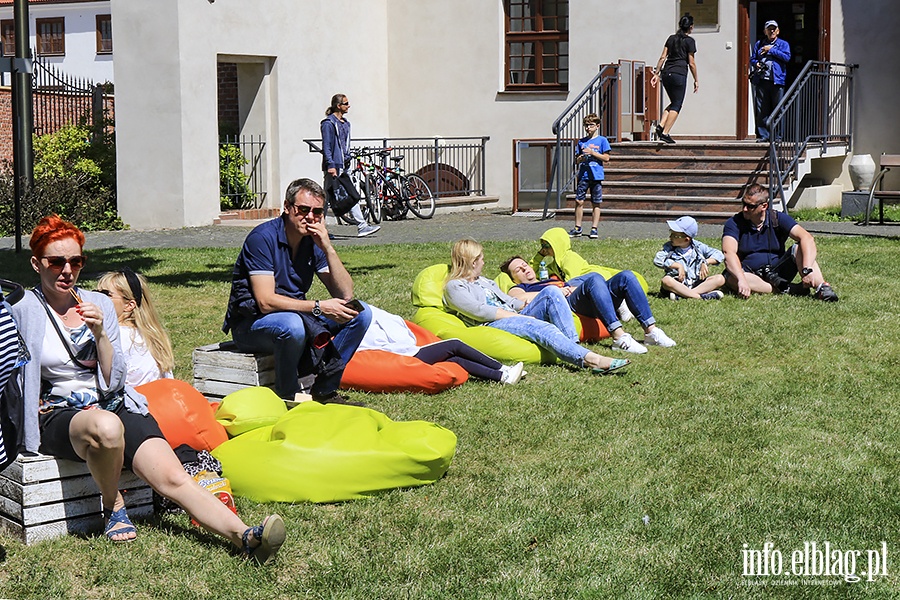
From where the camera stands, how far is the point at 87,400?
5043 millimetres

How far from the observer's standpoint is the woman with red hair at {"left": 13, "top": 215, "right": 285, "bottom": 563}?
4.79 m

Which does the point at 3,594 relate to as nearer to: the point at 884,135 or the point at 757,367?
the point at 757,367

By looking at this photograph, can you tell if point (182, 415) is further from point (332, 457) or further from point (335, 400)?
point (335, 400)

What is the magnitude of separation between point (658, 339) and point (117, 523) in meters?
5.04

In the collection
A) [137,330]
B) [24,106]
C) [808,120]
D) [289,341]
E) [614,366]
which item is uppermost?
[24,106]

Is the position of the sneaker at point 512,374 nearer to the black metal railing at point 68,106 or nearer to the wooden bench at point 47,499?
the wooden bench at point 47,499

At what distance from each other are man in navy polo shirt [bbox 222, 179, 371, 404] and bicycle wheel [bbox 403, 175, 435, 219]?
1319cm

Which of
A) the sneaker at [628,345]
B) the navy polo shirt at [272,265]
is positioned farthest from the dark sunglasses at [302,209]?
the sneaker at [628,345]

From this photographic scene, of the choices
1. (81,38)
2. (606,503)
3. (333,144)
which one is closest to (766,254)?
(606,503)

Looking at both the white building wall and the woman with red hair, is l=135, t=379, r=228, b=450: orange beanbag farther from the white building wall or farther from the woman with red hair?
the white building wall

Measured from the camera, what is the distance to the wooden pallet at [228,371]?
693 centimetres

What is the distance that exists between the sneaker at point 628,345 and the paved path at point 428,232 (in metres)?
6.69

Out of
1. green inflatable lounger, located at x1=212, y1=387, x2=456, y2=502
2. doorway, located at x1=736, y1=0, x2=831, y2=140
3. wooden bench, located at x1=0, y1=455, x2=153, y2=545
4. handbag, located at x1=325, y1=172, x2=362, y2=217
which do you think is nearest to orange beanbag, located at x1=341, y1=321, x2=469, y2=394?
green inflatable lounger, located at x1=212, y1=387, x2=456, y2=502

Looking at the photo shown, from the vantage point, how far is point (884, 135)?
2014cm
